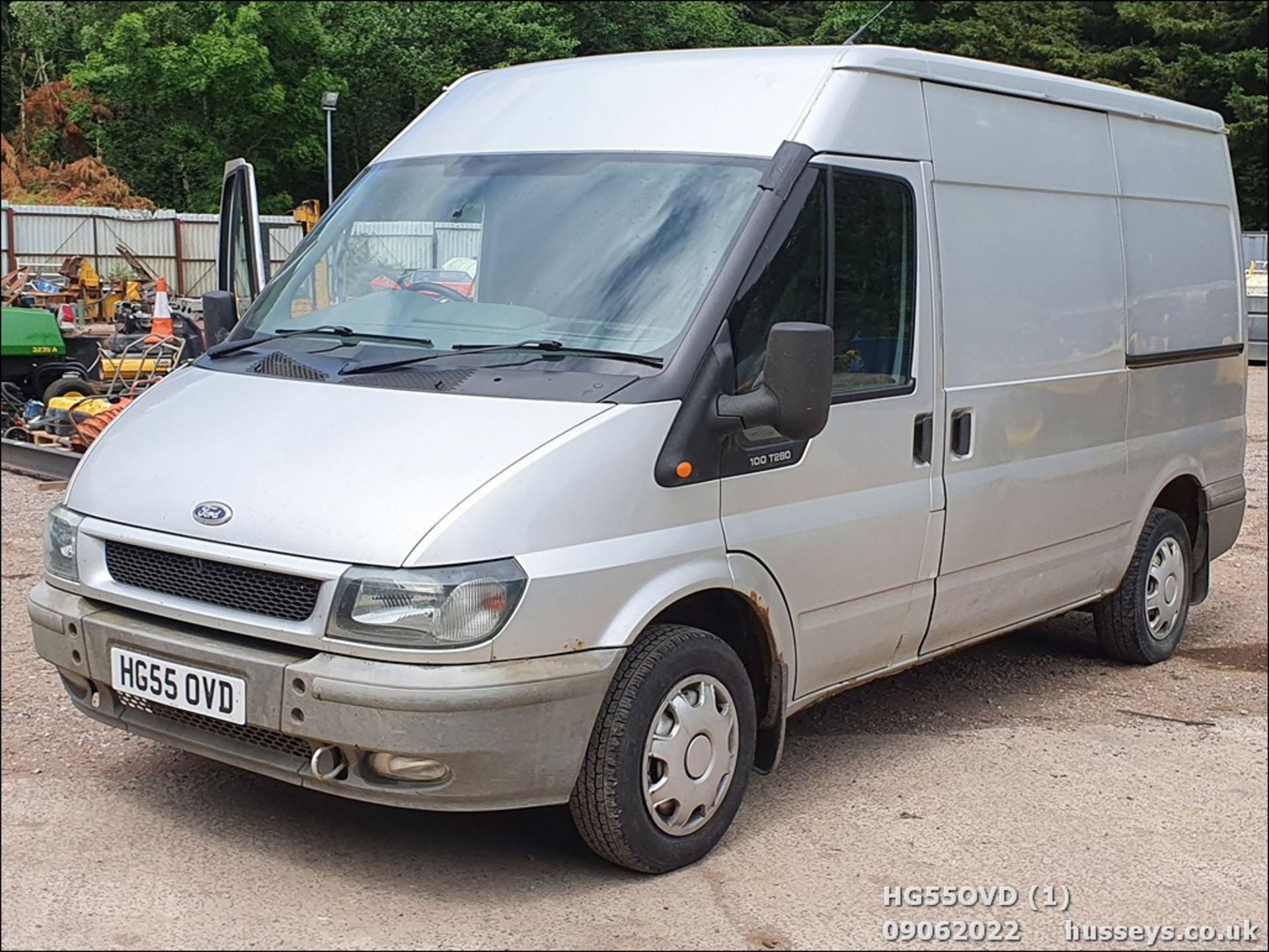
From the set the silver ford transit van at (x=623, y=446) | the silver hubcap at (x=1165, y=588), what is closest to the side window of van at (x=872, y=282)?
the silver ford transit van at (x=623, y=446)

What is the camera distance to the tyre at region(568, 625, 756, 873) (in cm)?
439

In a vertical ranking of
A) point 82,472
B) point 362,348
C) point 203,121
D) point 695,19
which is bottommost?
point 82,472

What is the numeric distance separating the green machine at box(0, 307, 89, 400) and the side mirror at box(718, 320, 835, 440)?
10.9m

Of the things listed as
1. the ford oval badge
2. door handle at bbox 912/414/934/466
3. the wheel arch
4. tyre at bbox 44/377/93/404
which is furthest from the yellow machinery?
tyre at bbox 44/377/93/404

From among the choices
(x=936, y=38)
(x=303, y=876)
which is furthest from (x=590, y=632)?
(x=936, y=38)

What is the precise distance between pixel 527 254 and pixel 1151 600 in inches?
149

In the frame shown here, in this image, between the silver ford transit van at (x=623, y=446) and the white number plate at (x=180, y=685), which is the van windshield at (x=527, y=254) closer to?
the silver ford transit van at (x=623, y=446)

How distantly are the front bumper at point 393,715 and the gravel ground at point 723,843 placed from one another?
0.35 meters

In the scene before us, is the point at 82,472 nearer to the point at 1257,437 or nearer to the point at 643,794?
the point at 643,794

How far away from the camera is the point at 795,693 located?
513cm

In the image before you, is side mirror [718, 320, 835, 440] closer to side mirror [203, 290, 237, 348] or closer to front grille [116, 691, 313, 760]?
front grille [116, 691, 313, 760]

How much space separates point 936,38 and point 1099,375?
4446 centimetres

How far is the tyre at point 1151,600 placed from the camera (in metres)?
7.17

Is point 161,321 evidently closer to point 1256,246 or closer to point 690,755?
point 690,755
